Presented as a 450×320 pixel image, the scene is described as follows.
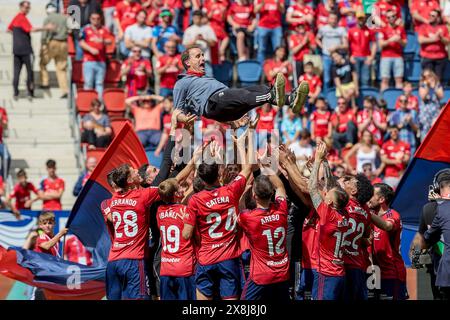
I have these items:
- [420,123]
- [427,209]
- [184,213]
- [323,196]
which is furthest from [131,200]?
[420,123]

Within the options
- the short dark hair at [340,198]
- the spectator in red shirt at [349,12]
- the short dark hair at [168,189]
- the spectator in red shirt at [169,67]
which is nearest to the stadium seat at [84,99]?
the spectator in red shirt at [169,67]

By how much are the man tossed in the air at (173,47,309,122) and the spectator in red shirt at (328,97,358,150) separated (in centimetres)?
780

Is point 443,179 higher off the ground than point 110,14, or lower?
lower

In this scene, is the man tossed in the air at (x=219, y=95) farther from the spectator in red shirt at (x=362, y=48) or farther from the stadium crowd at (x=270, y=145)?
the spectator in red shirt at (x=362, y=48)

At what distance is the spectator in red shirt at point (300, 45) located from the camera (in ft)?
71.9

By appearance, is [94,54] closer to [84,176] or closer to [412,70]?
[84,176]

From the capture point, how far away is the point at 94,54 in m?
21.3

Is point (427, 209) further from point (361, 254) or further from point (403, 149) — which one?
point (403, 149)

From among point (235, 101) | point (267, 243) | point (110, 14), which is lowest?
point (267, 243)

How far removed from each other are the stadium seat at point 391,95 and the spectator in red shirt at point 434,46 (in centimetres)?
84

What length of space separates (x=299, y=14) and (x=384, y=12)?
5.64 feet

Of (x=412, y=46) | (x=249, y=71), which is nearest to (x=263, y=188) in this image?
(x=249, y=71)

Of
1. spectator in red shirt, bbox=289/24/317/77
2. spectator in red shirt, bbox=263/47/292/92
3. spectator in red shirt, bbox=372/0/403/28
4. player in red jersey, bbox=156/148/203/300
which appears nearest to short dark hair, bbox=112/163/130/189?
player in red jersey, bbox=156/148/203/300

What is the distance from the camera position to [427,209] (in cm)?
1292
